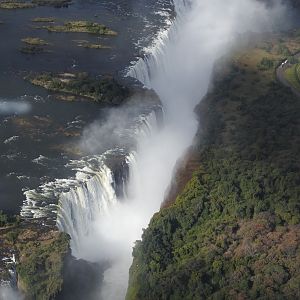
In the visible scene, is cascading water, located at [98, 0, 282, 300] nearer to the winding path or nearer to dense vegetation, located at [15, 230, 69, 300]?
dense vegetation, located at [15, 230, 69, 300]

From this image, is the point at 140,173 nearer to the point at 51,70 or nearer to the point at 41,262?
the point at 41,262

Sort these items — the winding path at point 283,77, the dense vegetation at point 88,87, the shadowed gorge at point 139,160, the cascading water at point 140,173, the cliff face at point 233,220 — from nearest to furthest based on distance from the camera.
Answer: the cliff face at point 233,220
the shadowed gorge at point 139,160
the cascading water at point 140,173
the dense vegetation at point 88,87
the winding path at point 283,77

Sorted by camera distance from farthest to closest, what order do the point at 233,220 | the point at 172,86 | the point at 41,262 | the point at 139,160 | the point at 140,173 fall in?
the point at 172,86
the point at 139,160
the point at 140,173
the point at 233,220
the point at 41,262

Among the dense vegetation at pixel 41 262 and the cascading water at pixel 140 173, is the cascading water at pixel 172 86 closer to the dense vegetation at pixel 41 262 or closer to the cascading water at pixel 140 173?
the cascading water at pixel 140 173

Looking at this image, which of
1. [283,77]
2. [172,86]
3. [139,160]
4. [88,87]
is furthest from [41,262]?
[283,77]

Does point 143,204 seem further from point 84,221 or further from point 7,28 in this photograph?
point 7,28

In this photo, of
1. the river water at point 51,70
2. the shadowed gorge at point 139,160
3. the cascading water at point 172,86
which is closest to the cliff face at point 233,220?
the shadowed gorge at point 139,160

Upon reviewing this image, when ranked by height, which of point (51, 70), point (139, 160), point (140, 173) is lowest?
point (140, 173)

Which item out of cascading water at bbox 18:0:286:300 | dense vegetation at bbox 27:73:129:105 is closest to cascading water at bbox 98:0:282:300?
cascading water at bbox 18:0:286:300

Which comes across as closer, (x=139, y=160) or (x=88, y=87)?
(x=139, y=160)
